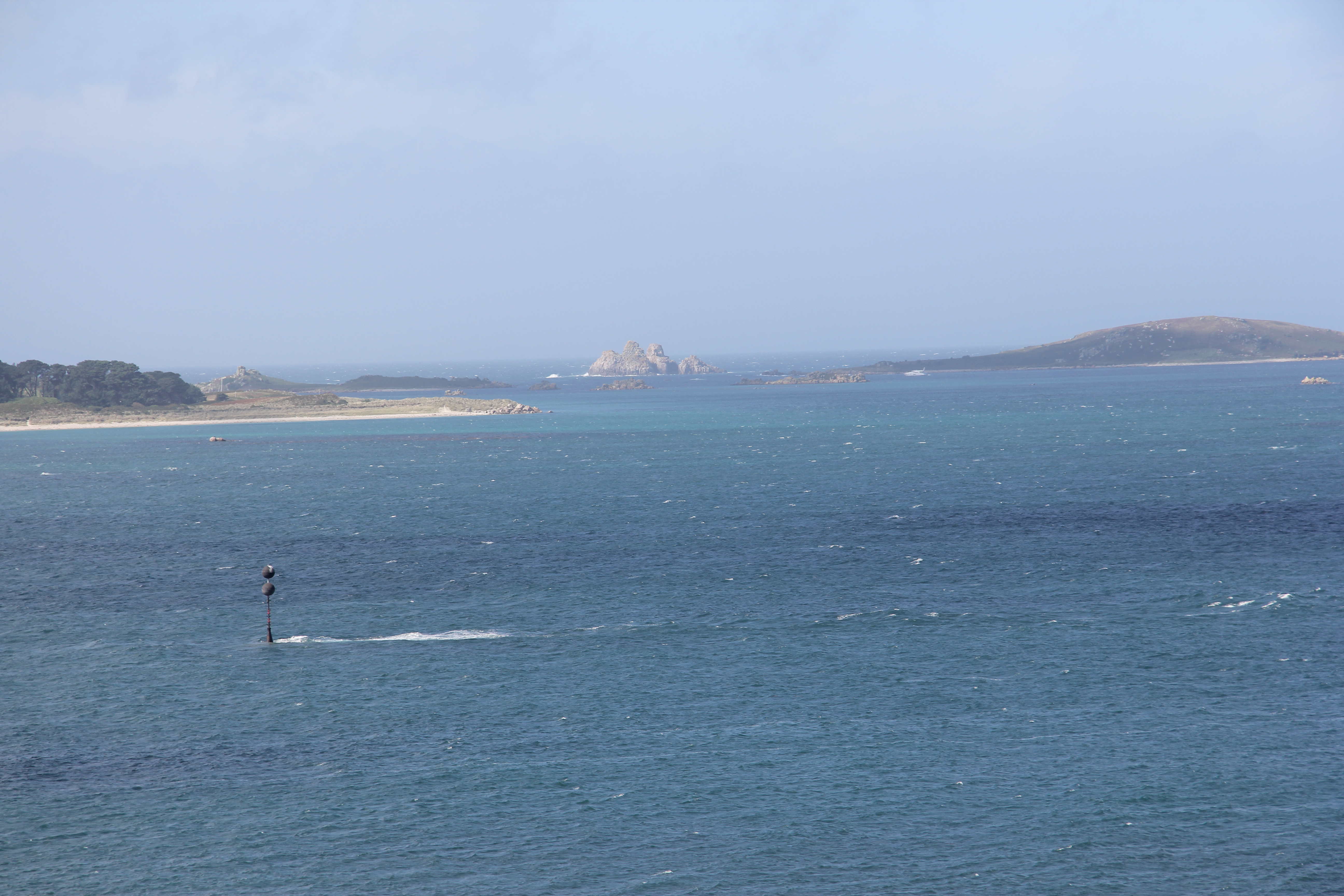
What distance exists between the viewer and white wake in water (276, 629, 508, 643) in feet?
184

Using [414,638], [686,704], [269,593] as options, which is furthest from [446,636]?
[686,704]

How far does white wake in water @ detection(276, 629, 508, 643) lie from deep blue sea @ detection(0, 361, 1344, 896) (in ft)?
0.75

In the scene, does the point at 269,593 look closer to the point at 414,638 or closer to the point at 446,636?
the point at 414,638

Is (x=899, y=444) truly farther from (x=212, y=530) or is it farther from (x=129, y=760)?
(x=129, y=760)

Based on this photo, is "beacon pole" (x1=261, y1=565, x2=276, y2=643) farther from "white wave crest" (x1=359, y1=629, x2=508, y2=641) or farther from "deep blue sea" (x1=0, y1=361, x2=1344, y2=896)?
"white wave crest" (x1=359, y1=629, x2=508, y2=641)

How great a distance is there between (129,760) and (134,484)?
10166 centimetres

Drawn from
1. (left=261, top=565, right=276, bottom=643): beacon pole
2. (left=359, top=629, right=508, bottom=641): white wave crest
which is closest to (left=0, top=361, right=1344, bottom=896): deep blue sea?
(left=359, top=629, right=508, bottom=641): white wave crest

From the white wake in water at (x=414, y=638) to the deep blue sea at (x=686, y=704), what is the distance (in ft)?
0.75

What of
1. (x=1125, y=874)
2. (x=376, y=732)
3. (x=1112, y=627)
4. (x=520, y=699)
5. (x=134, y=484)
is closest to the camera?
(x=1125, y=874)

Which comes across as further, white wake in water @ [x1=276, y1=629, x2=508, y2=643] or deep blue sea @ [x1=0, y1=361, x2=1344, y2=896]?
white wake in water @ [x1=276, y1=629, x2=508, y2=643]

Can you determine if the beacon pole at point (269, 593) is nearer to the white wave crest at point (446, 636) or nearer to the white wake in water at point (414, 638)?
the white wake in water at point (414, 638)

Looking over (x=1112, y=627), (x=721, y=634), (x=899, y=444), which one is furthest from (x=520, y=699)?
(x=899, y=444)

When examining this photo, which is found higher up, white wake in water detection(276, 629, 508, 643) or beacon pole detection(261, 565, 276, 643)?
beacon pole detection(261, 565, 276, 643)

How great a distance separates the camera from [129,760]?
40.1m
